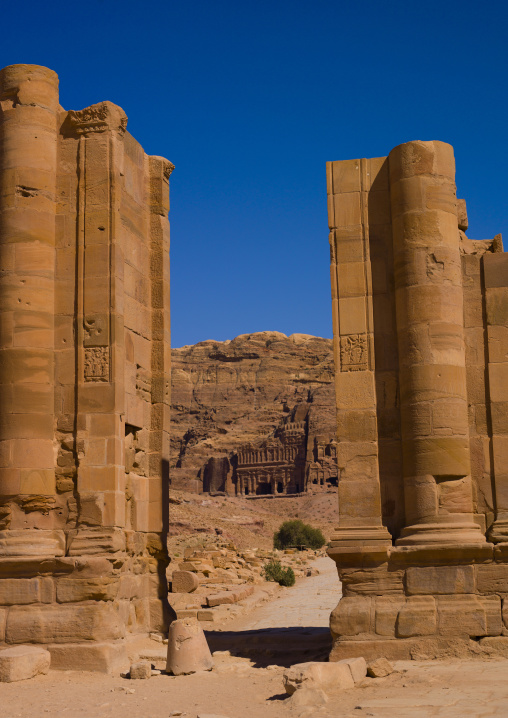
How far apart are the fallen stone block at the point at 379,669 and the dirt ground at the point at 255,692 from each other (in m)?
0.11

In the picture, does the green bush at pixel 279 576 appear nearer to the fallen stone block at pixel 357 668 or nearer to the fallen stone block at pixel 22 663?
the fallen stone block at pixel 22 663

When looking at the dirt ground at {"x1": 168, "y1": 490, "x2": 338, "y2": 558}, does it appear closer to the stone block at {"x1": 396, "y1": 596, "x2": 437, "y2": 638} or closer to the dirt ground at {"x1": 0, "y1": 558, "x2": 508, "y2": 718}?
the dirt ground at {"x1": 0, "y1": 558, "x2": 508, "y2": 718}

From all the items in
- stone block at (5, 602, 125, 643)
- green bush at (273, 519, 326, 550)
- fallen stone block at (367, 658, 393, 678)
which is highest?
stone block at (5, 602, 125, 643)

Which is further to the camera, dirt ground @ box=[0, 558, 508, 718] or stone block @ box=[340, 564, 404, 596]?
stone block @ box=[340, 564, 404, 596]

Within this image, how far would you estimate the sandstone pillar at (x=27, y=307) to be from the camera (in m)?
11.8

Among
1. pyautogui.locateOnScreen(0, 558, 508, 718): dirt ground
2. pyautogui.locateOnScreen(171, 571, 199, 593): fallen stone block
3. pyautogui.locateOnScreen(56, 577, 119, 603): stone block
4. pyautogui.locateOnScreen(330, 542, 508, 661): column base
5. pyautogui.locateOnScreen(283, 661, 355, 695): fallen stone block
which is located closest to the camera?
pyautogui.locateOnScreen(0, 558, 508, 718): dirt ground

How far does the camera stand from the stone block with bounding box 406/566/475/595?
413 inches

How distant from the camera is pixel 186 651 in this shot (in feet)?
34.8

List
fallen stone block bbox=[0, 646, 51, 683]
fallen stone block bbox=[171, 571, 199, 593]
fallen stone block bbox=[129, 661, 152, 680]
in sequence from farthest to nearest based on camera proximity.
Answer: fallen stone block bbox=[171, 571, 199, 593] → fallen stone block bbox=[129, 661, 152, 680] → fallen stone block bbox=[0, 646, 51, 683]

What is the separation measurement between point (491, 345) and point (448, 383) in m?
0.90

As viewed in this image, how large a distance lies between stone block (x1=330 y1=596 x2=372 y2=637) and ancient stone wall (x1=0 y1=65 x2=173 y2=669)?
279 cm

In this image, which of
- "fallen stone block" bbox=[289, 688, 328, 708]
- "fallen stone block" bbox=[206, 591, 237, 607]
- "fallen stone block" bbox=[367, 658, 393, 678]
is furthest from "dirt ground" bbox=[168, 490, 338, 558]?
"fallen stone block" bbox=[289, 688, 328, 708]

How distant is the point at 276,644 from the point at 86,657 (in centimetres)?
317

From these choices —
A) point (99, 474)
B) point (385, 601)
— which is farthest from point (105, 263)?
point (385, 601)
